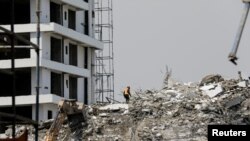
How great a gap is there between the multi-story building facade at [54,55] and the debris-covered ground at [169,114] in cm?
506

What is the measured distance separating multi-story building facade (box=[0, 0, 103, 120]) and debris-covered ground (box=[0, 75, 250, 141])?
5.06 m

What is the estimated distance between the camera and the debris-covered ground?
3859cm


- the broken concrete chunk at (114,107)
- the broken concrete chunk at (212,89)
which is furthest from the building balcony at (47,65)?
the broken concrete chunk at (212,89)

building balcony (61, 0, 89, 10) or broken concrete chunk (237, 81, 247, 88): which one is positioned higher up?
building balcony (61, 0, 89, 10)

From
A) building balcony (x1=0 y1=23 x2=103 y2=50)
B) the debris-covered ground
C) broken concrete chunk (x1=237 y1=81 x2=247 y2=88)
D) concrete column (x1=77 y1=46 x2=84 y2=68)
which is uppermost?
building balcony (x1=0 y1=23 x2=103 y2=50)

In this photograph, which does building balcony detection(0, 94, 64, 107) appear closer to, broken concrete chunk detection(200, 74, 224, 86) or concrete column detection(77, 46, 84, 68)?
concrete column detection(77, 46, 84, 68)

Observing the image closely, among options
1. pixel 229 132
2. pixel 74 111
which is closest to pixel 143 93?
pixel 74 111

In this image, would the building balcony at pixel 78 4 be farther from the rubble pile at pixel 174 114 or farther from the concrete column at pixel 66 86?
the rubble pile at pixel 174 114

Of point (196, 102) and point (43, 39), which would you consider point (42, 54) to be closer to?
point (43, 39)

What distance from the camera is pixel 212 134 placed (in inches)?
531

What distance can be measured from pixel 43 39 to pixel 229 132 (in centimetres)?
3479

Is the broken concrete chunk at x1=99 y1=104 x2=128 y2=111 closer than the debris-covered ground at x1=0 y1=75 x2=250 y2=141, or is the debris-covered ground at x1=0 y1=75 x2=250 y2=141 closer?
the debris-covered ground at x1=0 y1=75 x2=250 y2=141

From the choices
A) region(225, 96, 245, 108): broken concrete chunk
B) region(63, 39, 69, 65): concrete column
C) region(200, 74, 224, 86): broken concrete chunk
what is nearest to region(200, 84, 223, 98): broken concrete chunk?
region(200, 74, 224, 86): broken concrete chunk

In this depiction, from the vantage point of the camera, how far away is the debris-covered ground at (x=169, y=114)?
3859 cm
